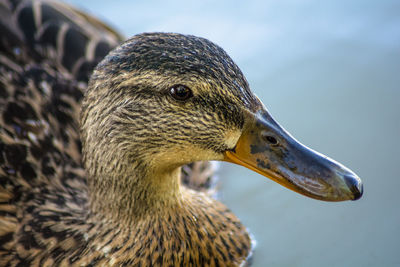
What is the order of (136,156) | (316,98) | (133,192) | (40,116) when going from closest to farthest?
(136,156) < (133,192) < (40,116) < (316,98)

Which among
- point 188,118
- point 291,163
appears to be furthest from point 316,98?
point 188,118

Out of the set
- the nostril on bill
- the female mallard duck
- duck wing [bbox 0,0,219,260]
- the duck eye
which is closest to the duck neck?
the female mallard duck

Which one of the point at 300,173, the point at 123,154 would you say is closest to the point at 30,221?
the point at 123,154

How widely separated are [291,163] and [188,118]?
456 millimetres

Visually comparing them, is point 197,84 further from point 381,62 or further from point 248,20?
point 248,20

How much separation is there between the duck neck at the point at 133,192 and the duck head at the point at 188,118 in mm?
60

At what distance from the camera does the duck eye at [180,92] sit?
6.82ft

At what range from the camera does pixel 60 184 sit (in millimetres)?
2758

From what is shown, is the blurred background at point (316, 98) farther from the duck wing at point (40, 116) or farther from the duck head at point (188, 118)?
the duck wing at point (40, 116)

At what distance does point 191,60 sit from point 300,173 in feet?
2.07

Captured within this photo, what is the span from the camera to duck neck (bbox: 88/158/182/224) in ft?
7.47

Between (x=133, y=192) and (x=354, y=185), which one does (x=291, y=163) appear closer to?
(x=354, y=185)

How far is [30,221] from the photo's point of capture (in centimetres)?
253

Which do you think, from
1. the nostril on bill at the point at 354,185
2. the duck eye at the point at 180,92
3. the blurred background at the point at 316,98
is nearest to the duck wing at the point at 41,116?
the blurred background at the point at 316,98
